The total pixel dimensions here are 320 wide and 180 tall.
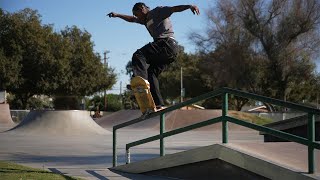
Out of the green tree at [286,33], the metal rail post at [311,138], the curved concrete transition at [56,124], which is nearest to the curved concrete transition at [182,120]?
the curved concrete transition at [56,124]

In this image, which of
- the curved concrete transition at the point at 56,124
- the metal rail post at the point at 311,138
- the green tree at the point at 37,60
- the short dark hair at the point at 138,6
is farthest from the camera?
the green tree at the point at 37,60

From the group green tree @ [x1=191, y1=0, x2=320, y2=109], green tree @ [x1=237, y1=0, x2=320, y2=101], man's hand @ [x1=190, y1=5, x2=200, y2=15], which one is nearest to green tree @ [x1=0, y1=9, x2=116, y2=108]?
green tree @ [x1=191, y1=0, x2=320, y2=109]

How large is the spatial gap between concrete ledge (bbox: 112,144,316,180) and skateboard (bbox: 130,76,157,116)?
2.42 feet

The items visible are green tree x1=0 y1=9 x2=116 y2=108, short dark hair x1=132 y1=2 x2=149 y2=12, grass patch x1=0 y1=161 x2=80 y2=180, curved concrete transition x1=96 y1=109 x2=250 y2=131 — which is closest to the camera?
grass patch x1=0 y1=161 x2=80 y2=180

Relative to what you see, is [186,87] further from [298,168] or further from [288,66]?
[298,168]

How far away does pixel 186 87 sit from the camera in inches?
2601

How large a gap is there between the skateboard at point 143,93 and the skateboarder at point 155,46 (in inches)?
3.5

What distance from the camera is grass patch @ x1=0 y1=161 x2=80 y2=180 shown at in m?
6.14

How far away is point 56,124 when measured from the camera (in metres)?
17.8

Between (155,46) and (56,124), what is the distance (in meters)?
11.9

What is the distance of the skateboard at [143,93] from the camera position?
6.68 m

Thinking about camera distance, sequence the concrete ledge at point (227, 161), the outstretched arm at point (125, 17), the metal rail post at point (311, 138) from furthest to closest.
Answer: the outstretched arm at point (125, 17) → the concrete ledge at point (227, 161) → the metal rail post at point (311, 138)

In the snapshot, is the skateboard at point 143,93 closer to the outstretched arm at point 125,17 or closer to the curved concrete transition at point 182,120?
the outstretched arm at point 125,17

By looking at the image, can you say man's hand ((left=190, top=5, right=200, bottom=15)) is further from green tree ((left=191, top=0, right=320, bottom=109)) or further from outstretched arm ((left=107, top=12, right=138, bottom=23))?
green tree ((left=191, top=0, right=320, bottom=109))
